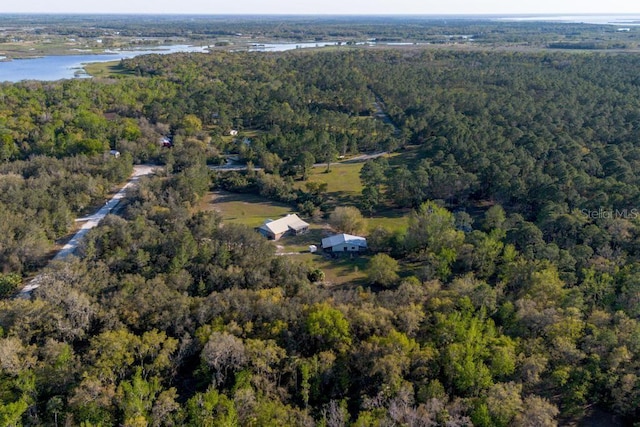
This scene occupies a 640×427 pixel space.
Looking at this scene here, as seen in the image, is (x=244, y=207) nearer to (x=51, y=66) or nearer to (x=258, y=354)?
(x=258, y=354)

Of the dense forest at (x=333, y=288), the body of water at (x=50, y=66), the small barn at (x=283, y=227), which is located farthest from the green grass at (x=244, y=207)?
the body of water at (x=50, y=66)

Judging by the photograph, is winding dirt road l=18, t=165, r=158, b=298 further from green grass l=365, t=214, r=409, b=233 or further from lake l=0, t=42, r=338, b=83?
lake l=0, t=42, r=338, b=83

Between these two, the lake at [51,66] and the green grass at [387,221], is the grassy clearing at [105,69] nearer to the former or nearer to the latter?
the lake at [51,66]

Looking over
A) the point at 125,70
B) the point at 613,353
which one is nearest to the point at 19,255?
the point at 613,353

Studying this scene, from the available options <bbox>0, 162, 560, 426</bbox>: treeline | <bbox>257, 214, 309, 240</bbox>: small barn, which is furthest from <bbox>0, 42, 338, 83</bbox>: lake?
<bbox>0, 162, 560, 426</bbox>: treeline

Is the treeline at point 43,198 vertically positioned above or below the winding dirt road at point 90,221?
above
